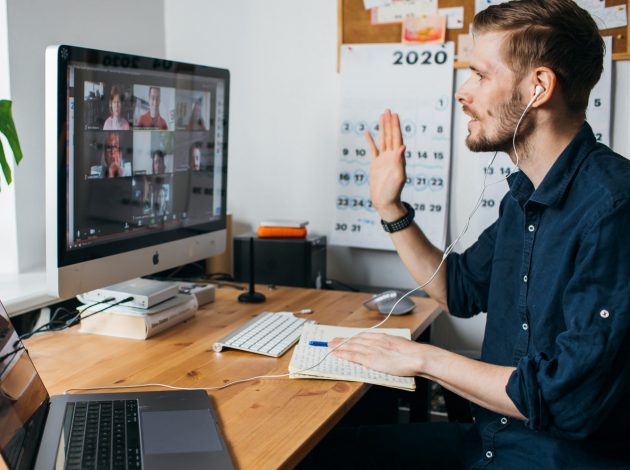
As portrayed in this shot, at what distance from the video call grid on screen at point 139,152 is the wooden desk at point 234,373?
238 millimetres

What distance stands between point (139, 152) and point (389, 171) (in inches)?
22.3

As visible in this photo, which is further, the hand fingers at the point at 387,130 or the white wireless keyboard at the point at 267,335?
the hand fingers at the point at 387,130

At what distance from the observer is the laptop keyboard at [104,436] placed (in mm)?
1021

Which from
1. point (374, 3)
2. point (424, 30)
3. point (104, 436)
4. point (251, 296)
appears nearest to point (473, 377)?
point (104, 436)

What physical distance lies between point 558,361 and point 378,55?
1.43 meters

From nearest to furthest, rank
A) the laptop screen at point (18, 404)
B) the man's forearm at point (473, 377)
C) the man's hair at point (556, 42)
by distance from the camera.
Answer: the laptop screen at point (18, 404)
the man's forearm at point (473, 377)
the man's hair at point (556, 42)

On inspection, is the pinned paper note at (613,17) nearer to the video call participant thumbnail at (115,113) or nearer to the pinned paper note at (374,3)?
the pinned paper note at (374,3)

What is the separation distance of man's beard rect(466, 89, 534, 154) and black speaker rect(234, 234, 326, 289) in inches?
36.8

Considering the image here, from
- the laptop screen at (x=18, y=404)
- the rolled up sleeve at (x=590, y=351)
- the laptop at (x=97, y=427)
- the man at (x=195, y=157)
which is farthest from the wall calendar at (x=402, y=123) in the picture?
the laptop screen at (x=18, y=404)

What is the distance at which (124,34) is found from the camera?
96.3 inches

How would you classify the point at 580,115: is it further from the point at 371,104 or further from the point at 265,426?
the point at 371,104

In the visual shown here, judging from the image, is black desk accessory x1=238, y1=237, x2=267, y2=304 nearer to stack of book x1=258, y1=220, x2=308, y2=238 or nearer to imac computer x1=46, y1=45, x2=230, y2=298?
imac computer x1=46, y1=45, x2=230, y2=298

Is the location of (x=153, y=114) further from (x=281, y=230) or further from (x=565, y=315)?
(x=565, y=315)

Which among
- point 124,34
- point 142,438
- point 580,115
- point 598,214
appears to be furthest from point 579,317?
point 124,34
